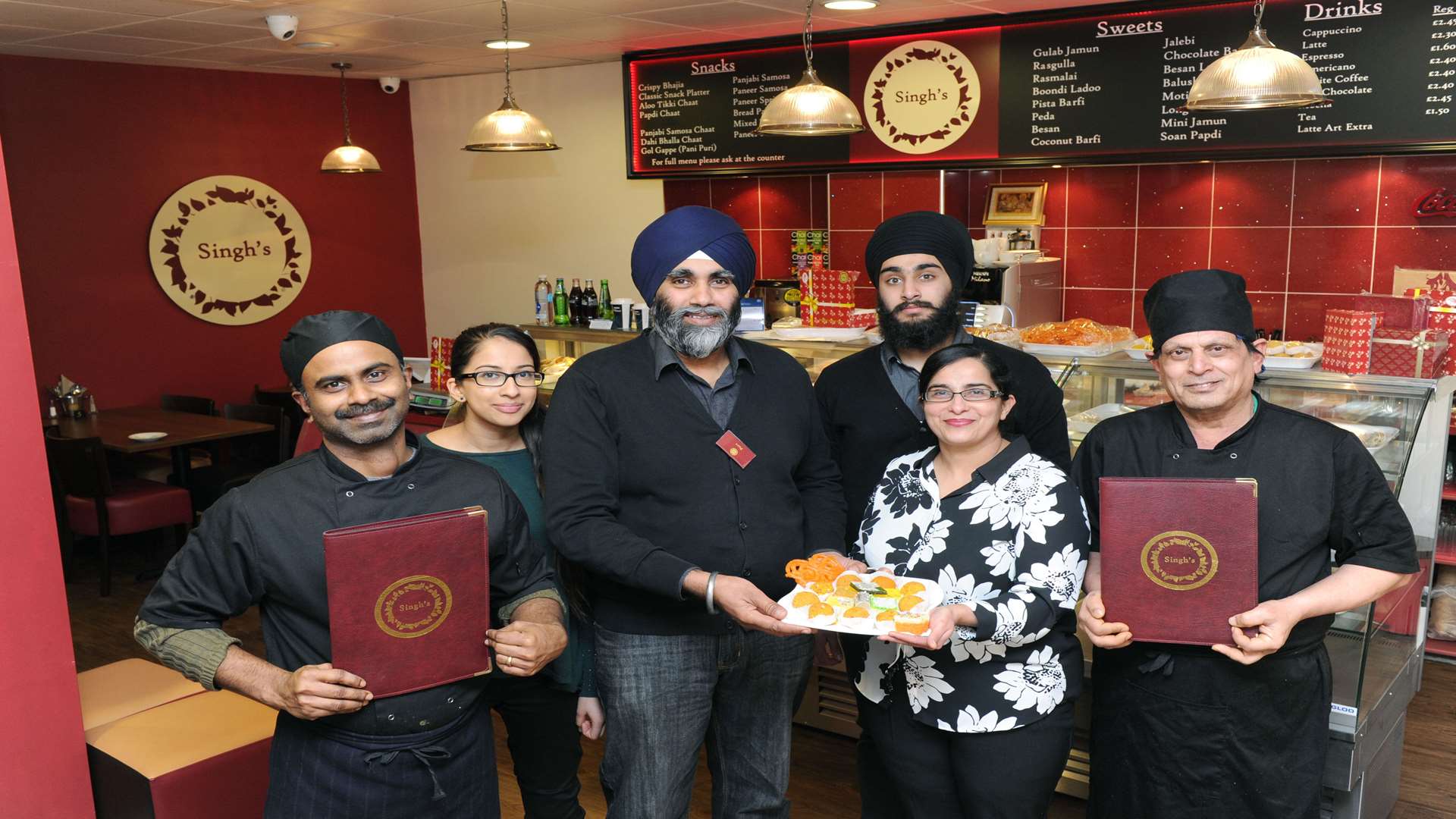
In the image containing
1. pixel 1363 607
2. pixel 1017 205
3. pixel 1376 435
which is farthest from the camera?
pixel 1017 205

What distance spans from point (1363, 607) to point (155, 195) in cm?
682

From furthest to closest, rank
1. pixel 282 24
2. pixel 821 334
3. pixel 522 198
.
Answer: pixel 522 198 < pixel 282 24 < pixel 821 334

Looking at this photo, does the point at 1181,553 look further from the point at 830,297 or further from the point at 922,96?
the point at 922,96

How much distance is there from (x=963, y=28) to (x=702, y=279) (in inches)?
153

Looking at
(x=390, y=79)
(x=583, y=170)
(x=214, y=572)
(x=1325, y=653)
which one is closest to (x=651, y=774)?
(x=214, y=572)

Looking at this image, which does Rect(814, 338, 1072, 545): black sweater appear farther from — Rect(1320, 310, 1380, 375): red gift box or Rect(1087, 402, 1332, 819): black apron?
Rect(1320, 310, 1380, 375): red gift box

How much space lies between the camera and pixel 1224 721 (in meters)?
2.17

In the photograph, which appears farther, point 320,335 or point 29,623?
point 29,623

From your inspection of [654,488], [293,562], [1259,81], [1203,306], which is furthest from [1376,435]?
[293,562]

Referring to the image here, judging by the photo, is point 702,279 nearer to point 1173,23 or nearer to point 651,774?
point 651,774

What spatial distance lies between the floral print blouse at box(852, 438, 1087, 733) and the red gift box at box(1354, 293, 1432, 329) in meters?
1.73

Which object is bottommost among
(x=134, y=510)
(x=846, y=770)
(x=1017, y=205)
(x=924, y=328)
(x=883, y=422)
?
(x=846, y=770)

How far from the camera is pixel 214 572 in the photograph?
1869 mm

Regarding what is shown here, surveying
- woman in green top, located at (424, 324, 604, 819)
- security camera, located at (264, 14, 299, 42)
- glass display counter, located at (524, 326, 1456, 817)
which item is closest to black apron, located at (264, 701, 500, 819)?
woman in green top, located at (424, 324, 604, 819)
